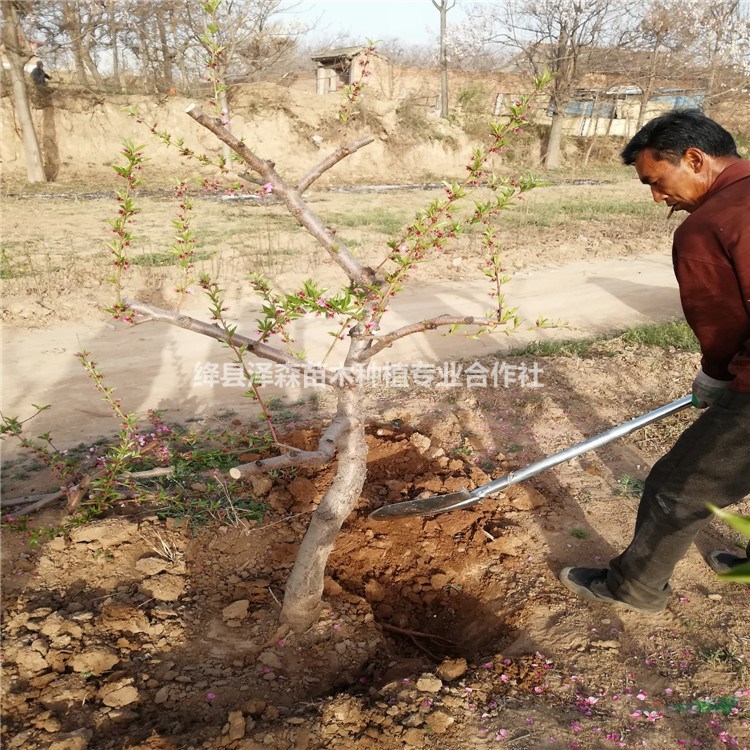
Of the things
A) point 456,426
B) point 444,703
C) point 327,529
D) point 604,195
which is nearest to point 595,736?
point 444,703

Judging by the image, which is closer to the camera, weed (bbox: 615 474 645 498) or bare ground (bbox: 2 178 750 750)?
bare ground (bbox: 2 178 750 750)

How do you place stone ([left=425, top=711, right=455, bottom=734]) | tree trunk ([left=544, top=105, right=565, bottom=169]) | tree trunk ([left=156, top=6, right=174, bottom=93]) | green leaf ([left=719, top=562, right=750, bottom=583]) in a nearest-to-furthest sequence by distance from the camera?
green leaf ([left=719, top=562, right=750, bottom=583])
stone ([left=425, top=711, right=455, bottom=734])
tree trunk ([left=156, top=6, right=174, bottom=93])
tree trunk ([left=544, top=105, right=565, bottom=169])

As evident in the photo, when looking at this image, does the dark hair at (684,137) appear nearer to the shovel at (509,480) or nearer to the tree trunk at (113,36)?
the shovel at (509,480)

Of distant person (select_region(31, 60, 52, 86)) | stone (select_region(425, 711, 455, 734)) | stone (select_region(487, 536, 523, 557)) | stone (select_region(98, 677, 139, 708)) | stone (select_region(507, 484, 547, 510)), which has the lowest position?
stone (select_region(487, 536, 523, 557))

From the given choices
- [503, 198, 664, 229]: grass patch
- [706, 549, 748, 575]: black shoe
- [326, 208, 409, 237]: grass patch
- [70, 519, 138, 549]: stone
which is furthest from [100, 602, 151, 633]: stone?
[503, 198, 664, 229]: grass patch

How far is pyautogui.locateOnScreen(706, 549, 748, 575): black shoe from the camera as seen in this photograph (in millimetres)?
2648

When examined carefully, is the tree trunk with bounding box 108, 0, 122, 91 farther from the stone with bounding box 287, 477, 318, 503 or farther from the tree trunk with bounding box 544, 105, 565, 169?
the stone with bounding box 287, 477, 318, 503

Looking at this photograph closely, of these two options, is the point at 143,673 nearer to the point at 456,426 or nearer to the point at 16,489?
the point at 16,489

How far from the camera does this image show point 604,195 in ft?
48.8

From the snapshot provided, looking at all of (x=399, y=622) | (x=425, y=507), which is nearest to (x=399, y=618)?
(x=399, y=622)

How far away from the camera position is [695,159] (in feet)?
6.77

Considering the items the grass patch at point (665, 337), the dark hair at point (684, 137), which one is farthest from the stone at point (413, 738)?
the grass patch at point (665, 337)

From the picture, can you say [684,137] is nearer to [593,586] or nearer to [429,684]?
[593,586]

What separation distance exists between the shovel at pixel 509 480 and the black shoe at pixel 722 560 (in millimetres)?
652
